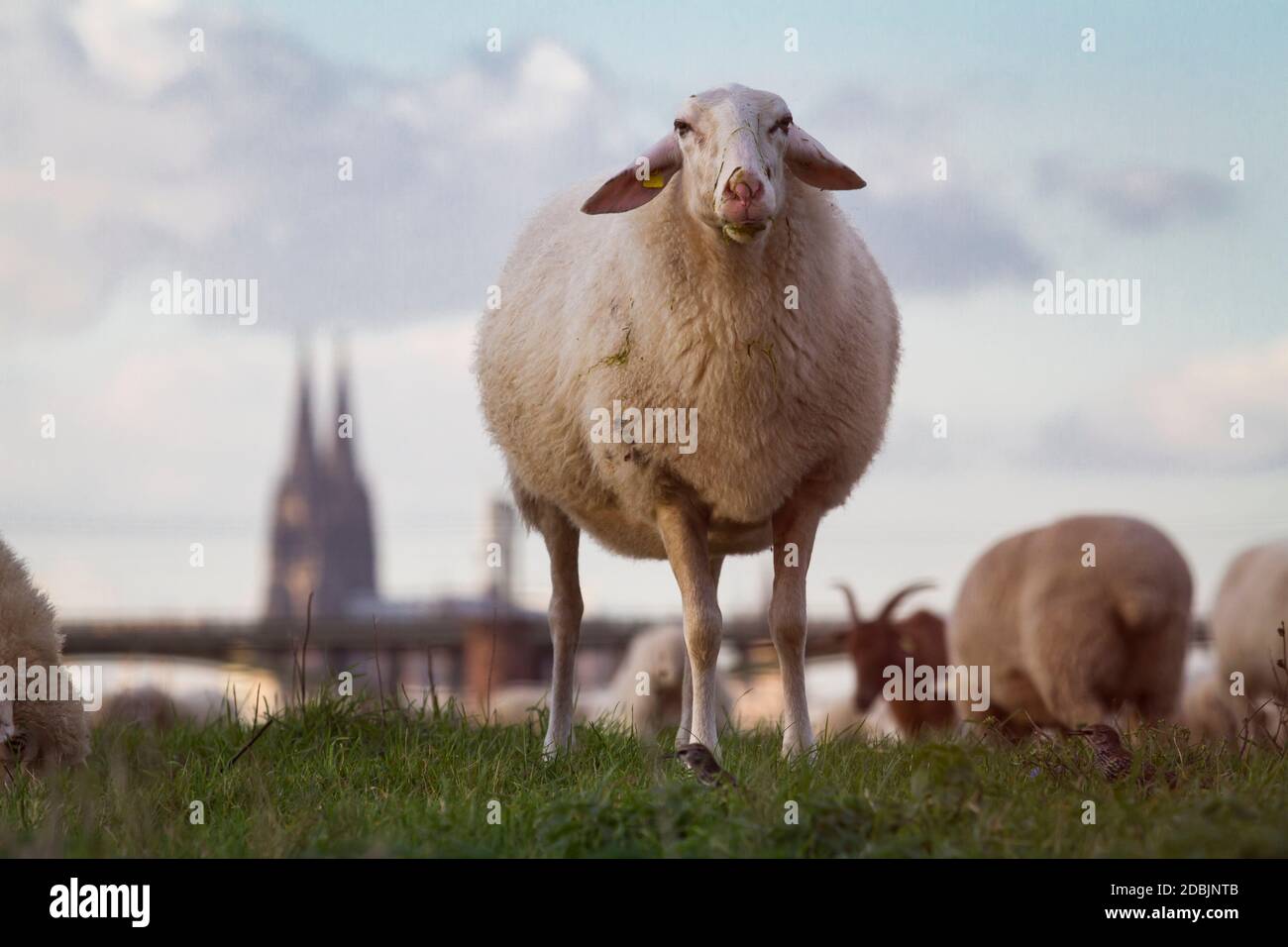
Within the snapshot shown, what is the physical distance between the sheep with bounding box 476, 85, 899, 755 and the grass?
1.98 feet

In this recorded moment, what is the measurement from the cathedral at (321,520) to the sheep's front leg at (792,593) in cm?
13292

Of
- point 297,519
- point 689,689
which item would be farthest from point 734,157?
point 297,519

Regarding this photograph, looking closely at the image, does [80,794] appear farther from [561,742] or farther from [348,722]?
[561,742]

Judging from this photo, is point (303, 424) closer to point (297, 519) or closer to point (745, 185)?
point (297, 519)

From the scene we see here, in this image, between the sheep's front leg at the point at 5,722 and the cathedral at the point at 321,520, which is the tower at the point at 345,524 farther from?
the sheep's front leg at the point at 5,722

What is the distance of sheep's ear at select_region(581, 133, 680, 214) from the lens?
5.84m

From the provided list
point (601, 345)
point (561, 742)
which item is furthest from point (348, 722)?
point (601, 345)

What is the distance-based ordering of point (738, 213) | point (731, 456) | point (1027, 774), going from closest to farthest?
1. point (1027, 774)
2. point (738, 213)
3. point (731, 456)

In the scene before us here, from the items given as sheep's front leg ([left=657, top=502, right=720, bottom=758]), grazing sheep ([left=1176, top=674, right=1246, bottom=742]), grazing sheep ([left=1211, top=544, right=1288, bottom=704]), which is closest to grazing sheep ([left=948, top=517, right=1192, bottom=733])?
grazing sheep ([left=1176, top=674, right=1246, bottom=742])

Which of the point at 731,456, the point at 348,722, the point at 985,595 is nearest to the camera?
the point at 731,456

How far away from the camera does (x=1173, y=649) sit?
9648mm

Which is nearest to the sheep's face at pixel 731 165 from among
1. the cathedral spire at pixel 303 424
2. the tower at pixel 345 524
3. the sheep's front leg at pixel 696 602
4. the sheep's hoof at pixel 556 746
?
the sheep's front leg at pixel 696 602

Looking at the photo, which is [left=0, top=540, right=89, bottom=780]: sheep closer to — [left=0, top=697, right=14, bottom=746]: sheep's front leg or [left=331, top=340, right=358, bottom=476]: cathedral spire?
[left=0, top=697, right=14, bottom=746]: sheep's front leg
